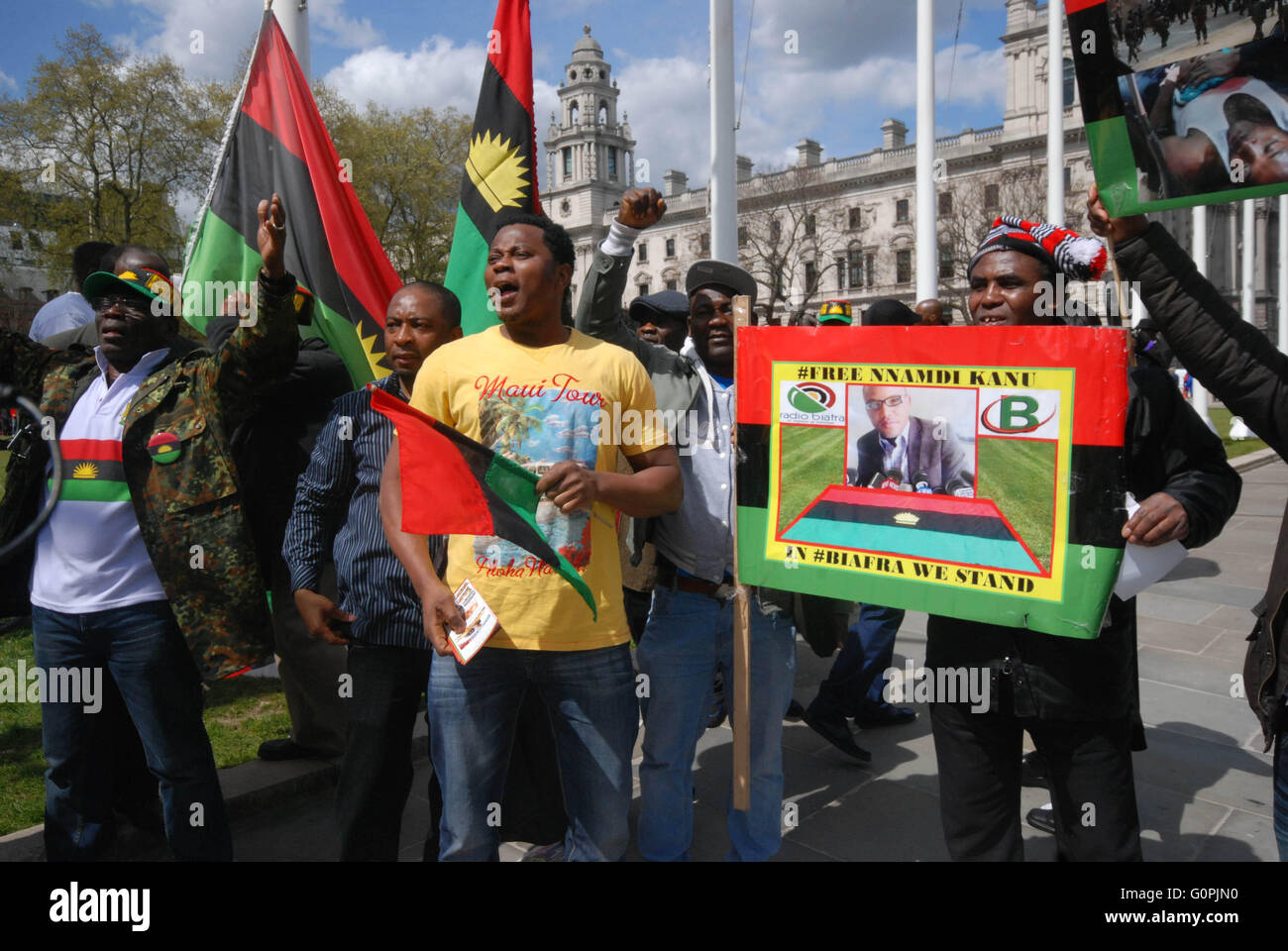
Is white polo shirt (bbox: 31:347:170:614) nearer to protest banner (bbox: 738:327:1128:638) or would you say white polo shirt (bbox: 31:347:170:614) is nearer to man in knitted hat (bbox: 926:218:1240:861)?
protest banner (bbox: 738:327:1128:638)

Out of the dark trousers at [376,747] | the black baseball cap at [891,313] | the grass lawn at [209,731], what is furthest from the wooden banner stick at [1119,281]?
the grass lawn at [209,731]

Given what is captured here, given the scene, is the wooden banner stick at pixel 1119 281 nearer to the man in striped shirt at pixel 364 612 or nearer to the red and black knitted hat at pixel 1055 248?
the red and black knitted hat at pixel 1055 248

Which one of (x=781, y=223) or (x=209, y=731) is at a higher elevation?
(x=781, y=223)

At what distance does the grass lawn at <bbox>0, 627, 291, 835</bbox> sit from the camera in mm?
3730

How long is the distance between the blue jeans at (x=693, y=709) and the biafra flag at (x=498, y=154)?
2068 mm

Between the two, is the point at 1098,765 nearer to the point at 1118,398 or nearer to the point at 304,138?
the point at 1118,398

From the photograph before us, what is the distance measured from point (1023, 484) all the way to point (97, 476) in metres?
2.67

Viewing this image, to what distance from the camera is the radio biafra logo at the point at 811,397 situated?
9.38ft

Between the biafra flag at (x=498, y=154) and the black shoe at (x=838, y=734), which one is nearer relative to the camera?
the black shoe at (x=838, y=734)

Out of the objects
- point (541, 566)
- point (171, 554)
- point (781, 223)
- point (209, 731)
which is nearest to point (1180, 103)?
point (541, 566)

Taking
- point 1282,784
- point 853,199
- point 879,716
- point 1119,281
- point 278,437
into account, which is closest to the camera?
point 1282,784

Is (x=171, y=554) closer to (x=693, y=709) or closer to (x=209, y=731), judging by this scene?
(x=693, y=709)

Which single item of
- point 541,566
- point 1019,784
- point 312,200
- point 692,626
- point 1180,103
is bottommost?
point 1019,784

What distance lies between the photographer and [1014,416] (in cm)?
252
